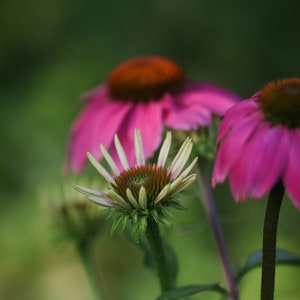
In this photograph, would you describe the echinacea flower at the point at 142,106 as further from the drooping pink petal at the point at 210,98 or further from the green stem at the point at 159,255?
the green stem at the point at 159,255

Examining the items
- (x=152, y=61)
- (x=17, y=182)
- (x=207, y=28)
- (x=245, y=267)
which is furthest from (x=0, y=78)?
(x=245, y=267)

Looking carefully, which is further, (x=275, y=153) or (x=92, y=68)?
(x=92, y=68)

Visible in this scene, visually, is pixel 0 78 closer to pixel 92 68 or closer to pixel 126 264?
pixel 92 68

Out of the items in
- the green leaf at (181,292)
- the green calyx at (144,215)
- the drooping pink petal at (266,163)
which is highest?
the drooping pink petal at (266,163)

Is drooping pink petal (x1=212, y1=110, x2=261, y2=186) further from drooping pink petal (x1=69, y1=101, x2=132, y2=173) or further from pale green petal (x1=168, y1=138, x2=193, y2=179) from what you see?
drooping pink petal (x1=69, y1=101, x2=132, y2=173)

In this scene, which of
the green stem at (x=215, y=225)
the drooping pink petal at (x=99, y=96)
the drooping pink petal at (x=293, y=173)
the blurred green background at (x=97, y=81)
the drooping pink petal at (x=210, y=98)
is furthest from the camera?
the blurred green background at (x=97, y=81)

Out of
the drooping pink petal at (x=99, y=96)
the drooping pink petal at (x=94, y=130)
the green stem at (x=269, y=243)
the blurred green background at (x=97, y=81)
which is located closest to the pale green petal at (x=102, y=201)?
the green stem at (x=269, y=243)
